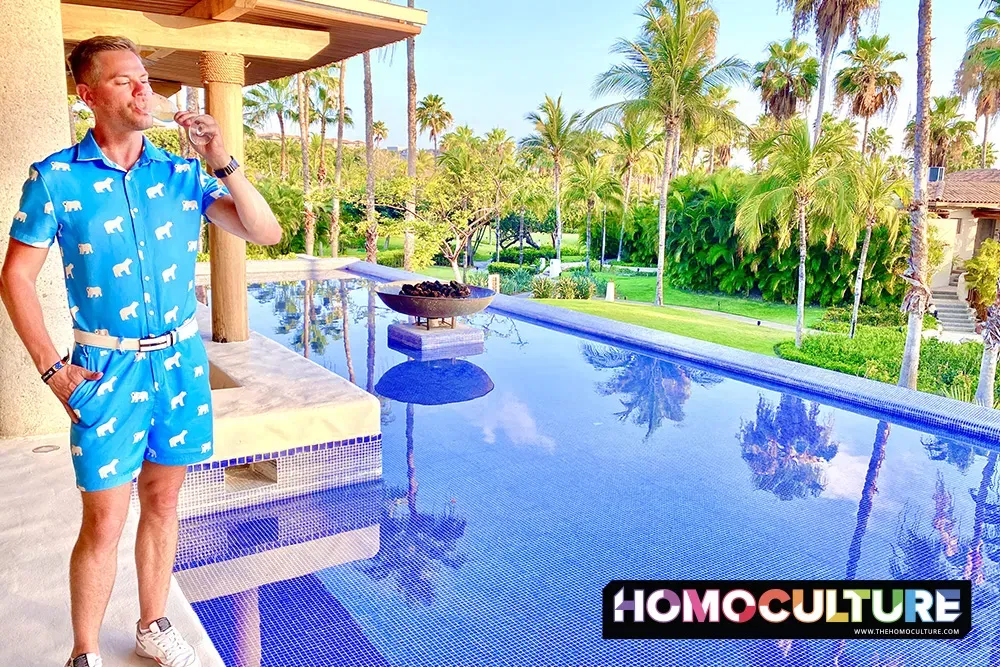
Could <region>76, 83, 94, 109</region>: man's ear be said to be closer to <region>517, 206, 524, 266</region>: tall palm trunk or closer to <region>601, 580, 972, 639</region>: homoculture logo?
<region>601, 580, 972, 639</region>: homoculture logo

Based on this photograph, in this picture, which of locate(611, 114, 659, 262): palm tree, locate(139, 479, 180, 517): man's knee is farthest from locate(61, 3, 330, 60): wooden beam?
locate(611, 114, 659, 262): palm tree

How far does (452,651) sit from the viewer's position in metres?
2.74

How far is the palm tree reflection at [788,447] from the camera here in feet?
14.8

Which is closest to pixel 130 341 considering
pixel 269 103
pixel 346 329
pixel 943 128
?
pixel 346 329

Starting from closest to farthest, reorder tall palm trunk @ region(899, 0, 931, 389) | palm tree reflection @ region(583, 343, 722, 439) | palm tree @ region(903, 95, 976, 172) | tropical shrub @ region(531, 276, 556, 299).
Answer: palm tree reflection @ region(583, 343, 722, 439), tall palm trunk @ region(899, 0, 931, 389), tropical shrub @ region(531, 276, 556, 299), palm tree @ region(903, 95, 976, 172)

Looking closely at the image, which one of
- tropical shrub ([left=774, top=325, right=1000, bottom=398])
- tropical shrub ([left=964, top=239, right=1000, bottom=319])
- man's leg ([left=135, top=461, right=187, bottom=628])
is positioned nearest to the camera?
man's leg ([left=135, top=461, right=187, bottom=628])

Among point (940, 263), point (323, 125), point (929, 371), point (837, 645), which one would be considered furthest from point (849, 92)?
point (837, 645)

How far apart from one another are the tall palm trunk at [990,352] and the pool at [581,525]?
11.6 ft

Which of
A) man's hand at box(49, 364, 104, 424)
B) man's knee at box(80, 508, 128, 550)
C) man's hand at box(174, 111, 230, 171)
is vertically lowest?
man's knee at box(80, 508, 128, 550)

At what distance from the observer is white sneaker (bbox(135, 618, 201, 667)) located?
→ 6.63 feet

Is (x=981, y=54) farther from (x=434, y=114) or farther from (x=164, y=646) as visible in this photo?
(x=434, y=114)

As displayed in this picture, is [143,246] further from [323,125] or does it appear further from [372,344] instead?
[323,125]

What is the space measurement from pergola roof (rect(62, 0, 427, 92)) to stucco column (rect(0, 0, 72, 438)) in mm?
1290

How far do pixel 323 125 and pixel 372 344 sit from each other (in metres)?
23.0
